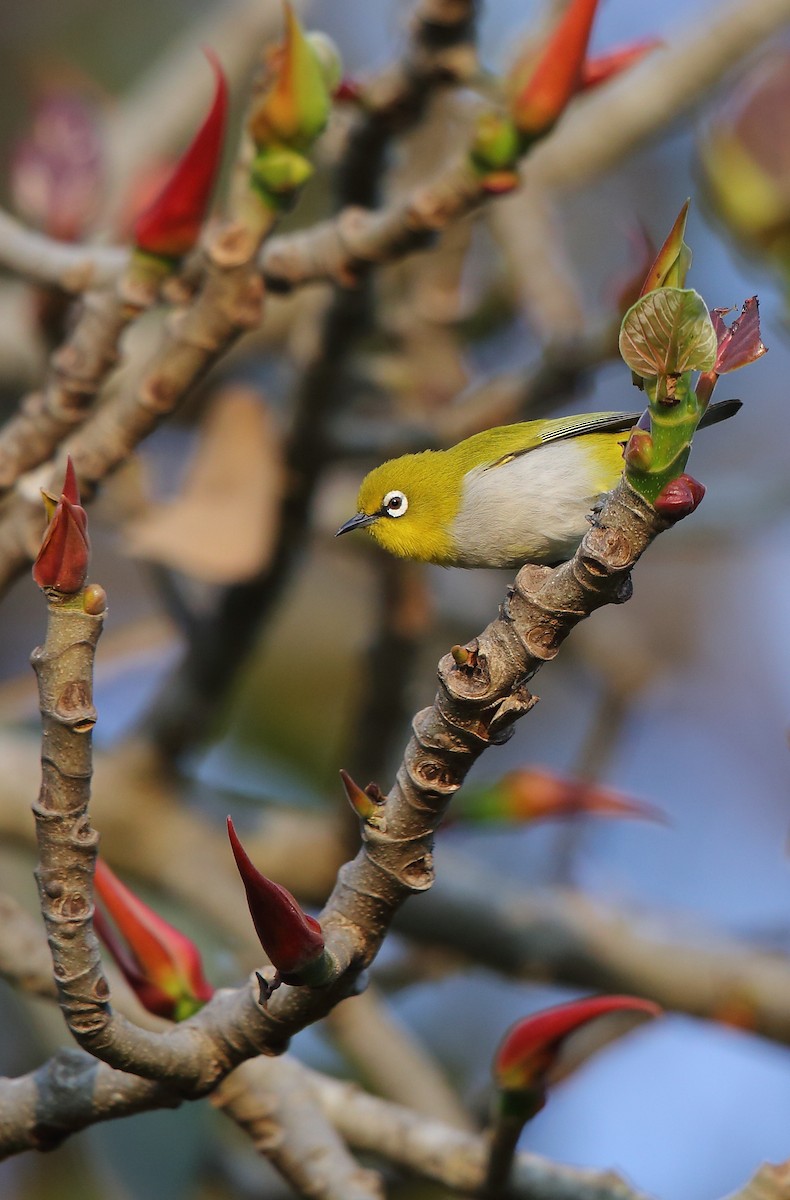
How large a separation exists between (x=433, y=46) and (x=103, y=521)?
1.56 metres

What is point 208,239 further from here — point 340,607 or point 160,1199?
point 340,607

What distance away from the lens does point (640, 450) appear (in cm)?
132

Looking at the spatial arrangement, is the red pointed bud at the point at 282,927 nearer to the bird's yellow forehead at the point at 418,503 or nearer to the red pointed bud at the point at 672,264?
the red pointed bud at the point at 672,264

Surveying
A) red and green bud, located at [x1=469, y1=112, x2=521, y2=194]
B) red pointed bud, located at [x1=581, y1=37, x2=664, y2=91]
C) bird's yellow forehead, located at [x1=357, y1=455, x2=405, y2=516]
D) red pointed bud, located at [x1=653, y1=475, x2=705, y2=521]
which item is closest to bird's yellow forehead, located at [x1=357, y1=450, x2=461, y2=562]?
bird's yellow forehead, located at [x1=357, y1=455, x2=405, y2=516]

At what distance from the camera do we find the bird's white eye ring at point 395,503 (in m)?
2.34

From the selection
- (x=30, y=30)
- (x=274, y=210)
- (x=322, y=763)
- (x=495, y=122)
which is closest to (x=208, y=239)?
(x=274, y=210)

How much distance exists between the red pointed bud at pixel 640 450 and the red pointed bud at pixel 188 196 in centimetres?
113

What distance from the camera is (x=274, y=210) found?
232cm

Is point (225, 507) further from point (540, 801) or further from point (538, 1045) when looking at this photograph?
point (538, 1045)

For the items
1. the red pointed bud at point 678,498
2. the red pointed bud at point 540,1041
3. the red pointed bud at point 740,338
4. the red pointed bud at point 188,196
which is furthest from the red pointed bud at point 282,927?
the red pointed bud at point 188,196

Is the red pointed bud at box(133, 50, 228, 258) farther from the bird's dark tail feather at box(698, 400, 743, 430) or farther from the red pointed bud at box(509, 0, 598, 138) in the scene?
the bird's dark tail feather at box(698, 400, 743, 430)

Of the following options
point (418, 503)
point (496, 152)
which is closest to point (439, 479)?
point (418, 503)

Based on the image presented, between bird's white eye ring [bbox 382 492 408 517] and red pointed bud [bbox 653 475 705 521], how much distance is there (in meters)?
1.03

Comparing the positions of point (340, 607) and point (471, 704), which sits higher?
point (471, 704)
